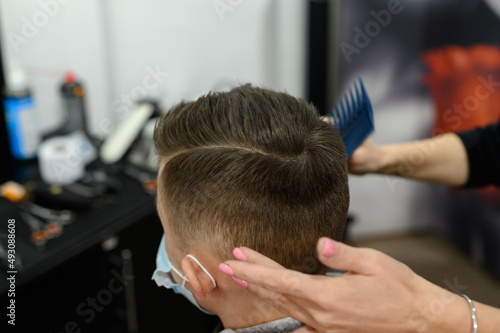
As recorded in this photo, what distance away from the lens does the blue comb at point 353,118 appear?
122 centimetres

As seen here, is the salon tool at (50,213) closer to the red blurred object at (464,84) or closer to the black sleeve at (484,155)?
the black sleeve at (484,155)

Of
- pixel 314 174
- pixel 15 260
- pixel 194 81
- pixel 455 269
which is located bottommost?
pixel 455 269

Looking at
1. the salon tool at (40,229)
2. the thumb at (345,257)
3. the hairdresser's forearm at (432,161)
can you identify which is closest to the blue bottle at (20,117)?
the salon tool at (40,229)

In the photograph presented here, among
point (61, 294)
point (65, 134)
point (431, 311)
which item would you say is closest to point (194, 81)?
point (65, 134)

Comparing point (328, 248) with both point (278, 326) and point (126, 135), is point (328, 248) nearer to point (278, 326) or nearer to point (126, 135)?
point (278, 326)

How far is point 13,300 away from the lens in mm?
1365

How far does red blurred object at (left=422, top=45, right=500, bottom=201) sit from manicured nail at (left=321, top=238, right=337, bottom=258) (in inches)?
64.2

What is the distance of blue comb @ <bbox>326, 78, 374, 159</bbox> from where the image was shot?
4.01ft

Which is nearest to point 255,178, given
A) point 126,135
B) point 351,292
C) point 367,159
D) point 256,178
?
point 256,178

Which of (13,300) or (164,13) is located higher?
(164,13)

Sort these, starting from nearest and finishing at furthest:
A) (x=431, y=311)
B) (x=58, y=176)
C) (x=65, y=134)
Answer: (x=431, y=311) < (x=58, y=176) < (x=65, y=134)

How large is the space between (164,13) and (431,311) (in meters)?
1.74

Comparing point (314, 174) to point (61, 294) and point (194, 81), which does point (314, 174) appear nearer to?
point (61, 294)

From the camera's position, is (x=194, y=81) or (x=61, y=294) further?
(x=194, y=81)
